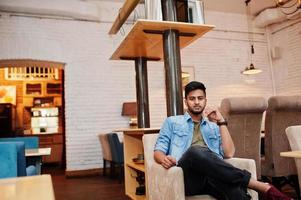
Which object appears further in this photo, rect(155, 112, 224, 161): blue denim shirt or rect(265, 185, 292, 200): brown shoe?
rect(155, 112, 224, 161): blue denim shirt

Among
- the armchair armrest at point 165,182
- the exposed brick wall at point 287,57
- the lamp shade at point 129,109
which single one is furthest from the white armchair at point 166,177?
the exposed brick wall at point 287,57

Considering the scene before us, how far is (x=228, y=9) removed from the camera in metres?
7.27

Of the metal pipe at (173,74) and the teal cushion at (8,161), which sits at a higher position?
the metal pipe at (173,74)

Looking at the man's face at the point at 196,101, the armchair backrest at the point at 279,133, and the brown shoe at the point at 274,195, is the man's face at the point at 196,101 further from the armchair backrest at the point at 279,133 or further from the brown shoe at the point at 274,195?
the armchair backrest at the point at 279,133

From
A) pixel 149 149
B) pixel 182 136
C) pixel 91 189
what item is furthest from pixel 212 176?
pixel 91 189

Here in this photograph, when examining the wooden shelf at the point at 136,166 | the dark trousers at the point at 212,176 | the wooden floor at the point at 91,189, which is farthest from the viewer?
the wooden floor at the point at 91,189

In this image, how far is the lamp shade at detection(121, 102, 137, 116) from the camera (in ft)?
19.7

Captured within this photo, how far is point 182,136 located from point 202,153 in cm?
37

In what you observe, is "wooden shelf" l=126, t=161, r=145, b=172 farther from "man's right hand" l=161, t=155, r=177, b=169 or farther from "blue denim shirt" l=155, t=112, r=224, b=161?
"man's right hand" l=161, t=155, r=177, b=169

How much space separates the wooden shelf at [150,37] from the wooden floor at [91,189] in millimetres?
1868

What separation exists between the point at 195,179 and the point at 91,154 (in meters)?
4.30

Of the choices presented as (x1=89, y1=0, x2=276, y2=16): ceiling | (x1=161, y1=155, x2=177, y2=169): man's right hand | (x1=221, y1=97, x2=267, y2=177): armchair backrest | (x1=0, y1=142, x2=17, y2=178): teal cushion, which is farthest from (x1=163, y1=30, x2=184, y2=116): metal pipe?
(x1=89, y1=0, x2=276, y2=16): ceiling

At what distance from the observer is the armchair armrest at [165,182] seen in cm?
183

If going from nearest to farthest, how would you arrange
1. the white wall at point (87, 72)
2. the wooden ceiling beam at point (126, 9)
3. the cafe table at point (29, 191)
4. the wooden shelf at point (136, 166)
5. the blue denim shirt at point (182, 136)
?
the cafe table at point (29, 191) → the blue denim shirt at point (182, 136) → the wooden shelf at point (136, 166) → the wooden ceiling beam at point (126, 9) → the white wall at point (87, 72)
